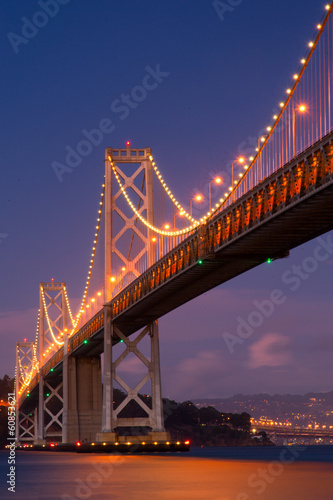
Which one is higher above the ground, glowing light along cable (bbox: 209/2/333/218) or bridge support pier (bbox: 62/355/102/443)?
glowing light along cable (bbox: 209/2/333/218)

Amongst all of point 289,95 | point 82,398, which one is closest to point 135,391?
point 82,398

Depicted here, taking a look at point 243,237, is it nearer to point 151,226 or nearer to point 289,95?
point 289,95

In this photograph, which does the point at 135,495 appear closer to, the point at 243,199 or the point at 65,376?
the point at 243,199

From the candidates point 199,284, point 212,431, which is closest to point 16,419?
point 212,431

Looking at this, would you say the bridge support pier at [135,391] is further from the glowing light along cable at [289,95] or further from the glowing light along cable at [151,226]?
the glowing light along cable at [289,95]

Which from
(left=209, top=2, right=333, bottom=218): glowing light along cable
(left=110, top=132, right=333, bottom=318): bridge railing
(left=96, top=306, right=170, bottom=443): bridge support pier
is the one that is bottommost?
(left=96, top=306, right=170, bottom=443): bridge support pier

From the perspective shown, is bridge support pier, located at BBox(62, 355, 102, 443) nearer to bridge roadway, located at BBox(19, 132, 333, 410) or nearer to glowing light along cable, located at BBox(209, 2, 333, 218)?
bridge roadway, located at BBox(19, 132, 333, 410)

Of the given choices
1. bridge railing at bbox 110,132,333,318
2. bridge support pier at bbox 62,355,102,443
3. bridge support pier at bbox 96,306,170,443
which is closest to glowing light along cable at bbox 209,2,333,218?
bridge railing at bbox 110,132,333,318
